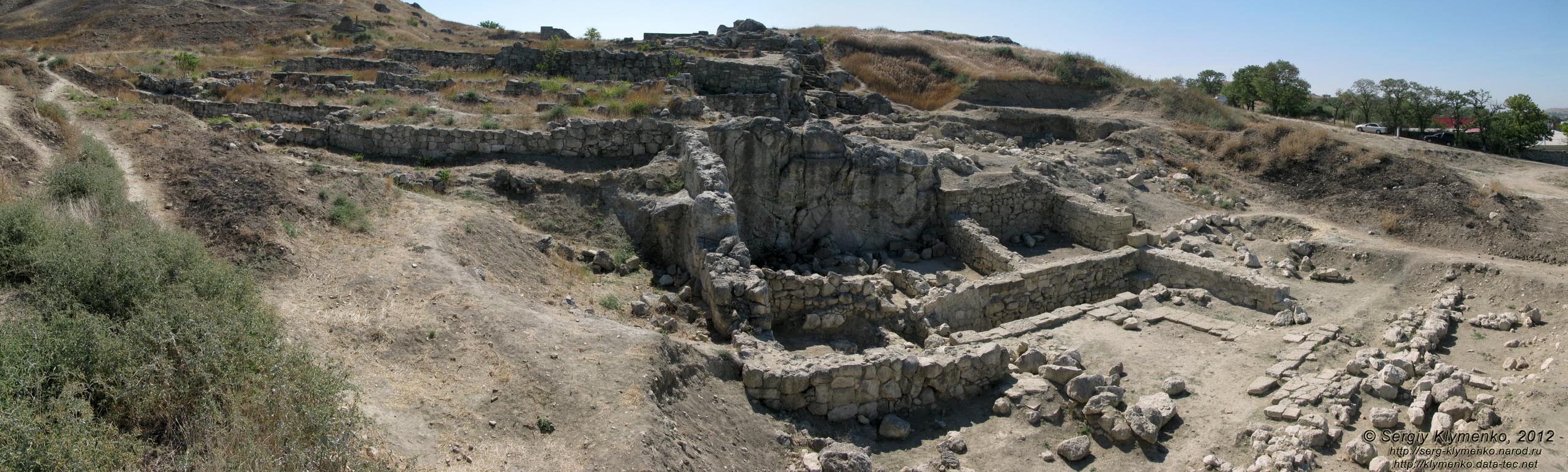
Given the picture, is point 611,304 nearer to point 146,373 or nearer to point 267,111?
point 146,373

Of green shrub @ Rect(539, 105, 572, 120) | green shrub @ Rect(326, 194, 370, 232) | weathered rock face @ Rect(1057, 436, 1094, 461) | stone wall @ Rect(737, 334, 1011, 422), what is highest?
green shrub @ Rect(539, 105, 572, 120)

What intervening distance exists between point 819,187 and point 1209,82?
34.4m

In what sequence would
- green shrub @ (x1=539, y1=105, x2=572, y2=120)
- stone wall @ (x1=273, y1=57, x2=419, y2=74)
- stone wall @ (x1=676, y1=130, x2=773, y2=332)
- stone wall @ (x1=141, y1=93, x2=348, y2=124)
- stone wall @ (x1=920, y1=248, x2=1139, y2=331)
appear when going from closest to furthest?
1. stone wall @ (x1=676, y1=130, x2=773, y2=332)
2. stone wall @ (x1=920, y1=248, x2=1139, y2=331)
3. green shrub @ (x1=539, y1=105, x2=572, y2=120)
4. stone wall @ (x1=141, y1=93, x2=348, y2=124)
5. stone wall @ (x1=273, y1=57, x2=419, y2=74)

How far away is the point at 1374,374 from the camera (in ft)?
28.4

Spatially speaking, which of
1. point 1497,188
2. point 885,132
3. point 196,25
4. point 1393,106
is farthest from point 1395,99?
point 196,25

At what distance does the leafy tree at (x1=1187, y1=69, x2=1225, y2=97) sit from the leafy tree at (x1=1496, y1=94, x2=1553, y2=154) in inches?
647

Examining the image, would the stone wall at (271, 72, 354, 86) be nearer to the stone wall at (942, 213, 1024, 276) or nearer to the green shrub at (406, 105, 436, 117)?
the green shrub at (406, 105, 436, 117)

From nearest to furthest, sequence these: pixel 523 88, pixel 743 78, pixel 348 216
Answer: pixel 348 216
pixel 523 88
pixel 743 78

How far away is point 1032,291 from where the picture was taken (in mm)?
12727

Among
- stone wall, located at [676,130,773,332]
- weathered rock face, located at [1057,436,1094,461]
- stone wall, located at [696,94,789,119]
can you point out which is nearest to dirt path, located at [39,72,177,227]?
stone wall, located at [676,130,773,332]

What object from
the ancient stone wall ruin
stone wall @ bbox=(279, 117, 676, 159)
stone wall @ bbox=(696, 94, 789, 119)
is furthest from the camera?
stone wall @ bbox=(696, 94, 789, 119)

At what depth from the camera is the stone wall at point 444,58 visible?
79.5 ft

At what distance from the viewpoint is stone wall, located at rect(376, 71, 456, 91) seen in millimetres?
19531

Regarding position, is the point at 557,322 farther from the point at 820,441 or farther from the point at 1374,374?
the point at 1374,374
